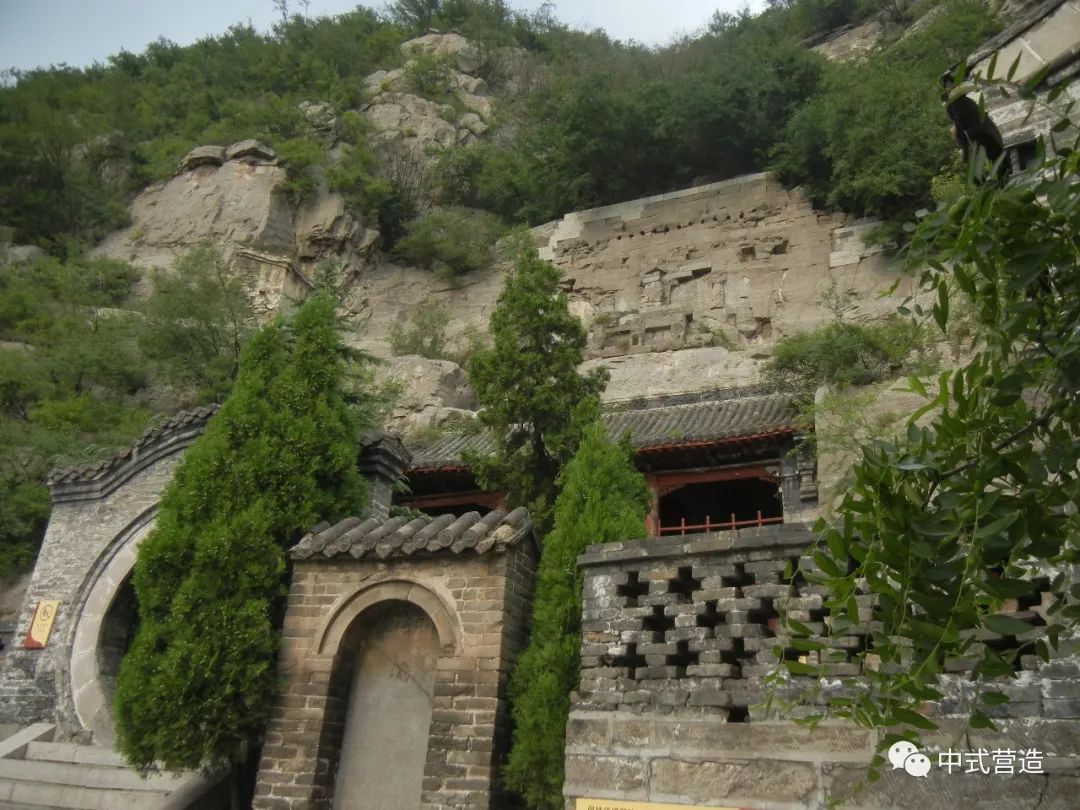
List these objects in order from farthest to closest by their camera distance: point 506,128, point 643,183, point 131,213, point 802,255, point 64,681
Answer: point 506,128, point 131,213, point 643,183, point 802,255, point 64,681

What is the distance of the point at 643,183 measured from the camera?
26.8 meters

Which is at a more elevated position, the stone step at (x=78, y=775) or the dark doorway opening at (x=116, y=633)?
the dark doorway opening at (x=116, y=633)

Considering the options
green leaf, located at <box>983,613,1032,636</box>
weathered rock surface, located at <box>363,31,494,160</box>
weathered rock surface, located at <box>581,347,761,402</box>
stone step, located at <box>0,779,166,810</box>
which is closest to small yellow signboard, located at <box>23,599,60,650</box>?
stone step, located at <box>0,779,166,810</box>

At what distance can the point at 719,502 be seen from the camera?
16.7m

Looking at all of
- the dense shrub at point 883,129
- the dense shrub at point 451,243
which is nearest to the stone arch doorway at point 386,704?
the dense shrub at point 883,129

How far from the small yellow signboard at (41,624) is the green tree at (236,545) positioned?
3.81m

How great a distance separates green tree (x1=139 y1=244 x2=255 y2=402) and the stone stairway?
404 inches

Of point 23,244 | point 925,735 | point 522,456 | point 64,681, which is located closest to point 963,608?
point 925,735

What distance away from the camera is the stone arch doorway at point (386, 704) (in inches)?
281

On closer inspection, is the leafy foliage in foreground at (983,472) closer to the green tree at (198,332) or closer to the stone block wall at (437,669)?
the stone block wall at (437,669)

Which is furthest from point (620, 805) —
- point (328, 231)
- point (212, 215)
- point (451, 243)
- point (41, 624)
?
point (212, 215)

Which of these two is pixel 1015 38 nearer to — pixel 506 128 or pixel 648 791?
pixel 648 791

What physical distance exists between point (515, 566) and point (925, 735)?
3.42 m

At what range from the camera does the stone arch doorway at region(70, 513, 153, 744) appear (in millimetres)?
10242
